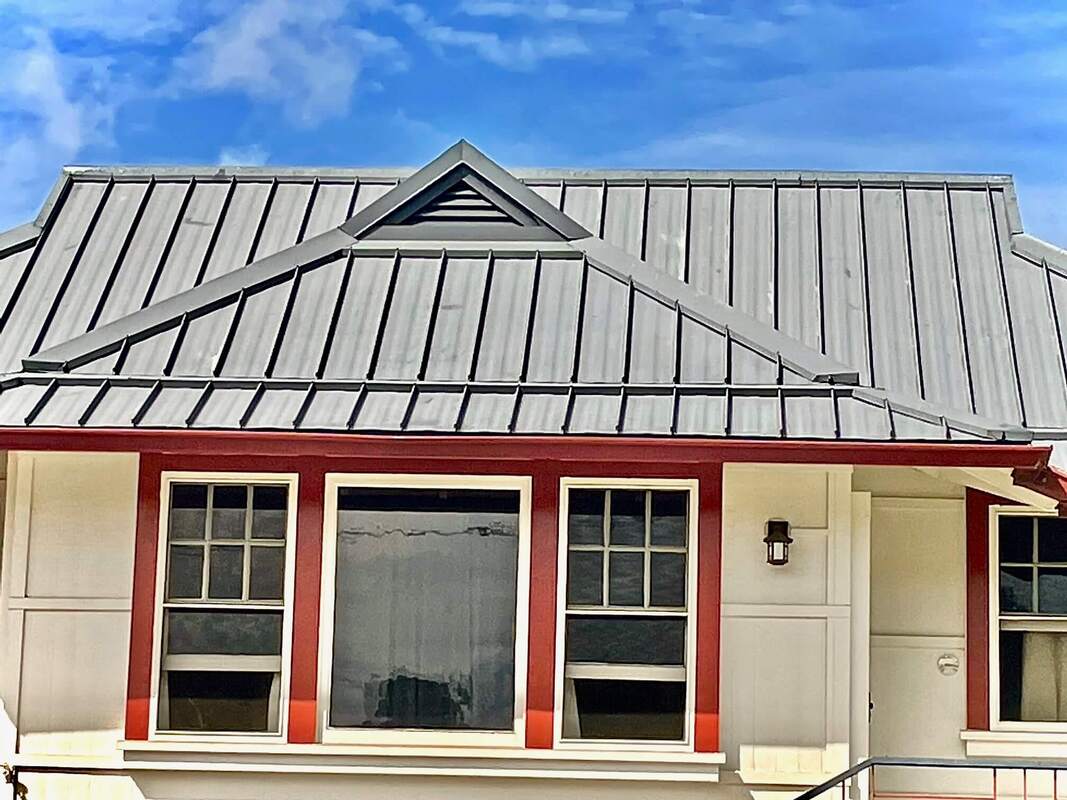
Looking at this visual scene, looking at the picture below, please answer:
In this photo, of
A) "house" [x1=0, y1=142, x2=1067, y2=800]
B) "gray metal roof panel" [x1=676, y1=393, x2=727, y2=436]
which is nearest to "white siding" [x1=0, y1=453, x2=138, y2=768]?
"house" [x1=0, y1=142, x2=1067, y2=800]

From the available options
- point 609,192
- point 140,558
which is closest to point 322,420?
point 140,558

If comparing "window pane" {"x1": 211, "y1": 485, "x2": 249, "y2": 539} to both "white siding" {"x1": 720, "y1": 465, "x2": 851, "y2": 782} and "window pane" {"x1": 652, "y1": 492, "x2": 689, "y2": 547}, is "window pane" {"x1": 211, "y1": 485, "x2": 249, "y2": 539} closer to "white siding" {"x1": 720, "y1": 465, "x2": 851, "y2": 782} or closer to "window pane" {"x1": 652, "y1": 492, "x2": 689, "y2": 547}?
"window pane" {"x1": 652, "y1": 492, "x2": 689, "y2": 547}

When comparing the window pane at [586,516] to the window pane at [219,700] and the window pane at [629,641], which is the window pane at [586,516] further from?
the window pane at [219,700]

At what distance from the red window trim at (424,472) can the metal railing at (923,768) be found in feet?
2.99

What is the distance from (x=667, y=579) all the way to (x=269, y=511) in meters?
2.45

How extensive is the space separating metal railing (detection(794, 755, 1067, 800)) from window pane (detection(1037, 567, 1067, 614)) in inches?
42.6

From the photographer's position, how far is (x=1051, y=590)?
9.91 metres

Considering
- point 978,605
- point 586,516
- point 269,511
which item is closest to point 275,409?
point 269,511

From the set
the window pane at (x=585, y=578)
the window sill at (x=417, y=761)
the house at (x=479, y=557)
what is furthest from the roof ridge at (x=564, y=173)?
the window sill at (x=417, y=761)

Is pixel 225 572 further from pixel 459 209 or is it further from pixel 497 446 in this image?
pixel 459 209

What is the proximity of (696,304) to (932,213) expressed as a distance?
3026 mm

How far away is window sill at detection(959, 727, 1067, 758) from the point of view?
381 inches

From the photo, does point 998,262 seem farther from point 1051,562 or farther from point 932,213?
point 1051,562

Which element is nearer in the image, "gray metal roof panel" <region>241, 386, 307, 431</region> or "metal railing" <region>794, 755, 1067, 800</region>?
"metal railing" <region>794, 755, 1067, 800</region>
